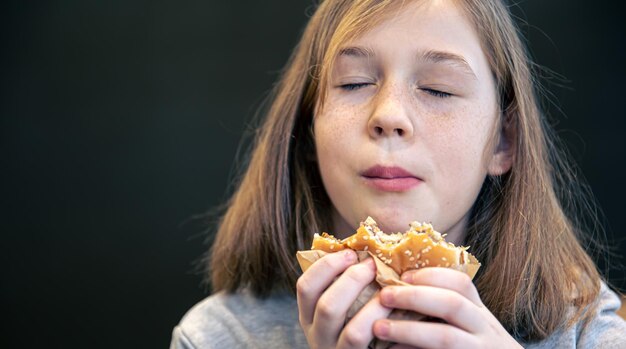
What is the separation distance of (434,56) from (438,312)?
434 mm

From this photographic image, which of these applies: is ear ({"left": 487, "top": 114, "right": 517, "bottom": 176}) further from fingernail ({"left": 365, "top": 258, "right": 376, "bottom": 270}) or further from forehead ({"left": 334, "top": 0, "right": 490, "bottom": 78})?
fingernail ({"left": 365, "top": 258, "right": 376, "bottom": 270})

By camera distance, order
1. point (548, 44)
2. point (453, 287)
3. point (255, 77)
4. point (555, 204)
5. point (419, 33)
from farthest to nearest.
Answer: point (255, 77) → point (548, 44) → point (555, 204) → point (419, 33) → point (453, 287)

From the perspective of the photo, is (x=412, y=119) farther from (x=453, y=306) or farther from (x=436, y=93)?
(x=453, y=306)

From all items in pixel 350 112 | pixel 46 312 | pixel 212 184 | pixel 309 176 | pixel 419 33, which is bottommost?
pixel 46 312

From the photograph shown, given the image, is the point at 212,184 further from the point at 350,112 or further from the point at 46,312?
the point at 350,112

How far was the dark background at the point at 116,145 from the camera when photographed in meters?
2.19

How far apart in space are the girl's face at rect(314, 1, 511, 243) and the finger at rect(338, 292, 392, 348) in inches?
9.0

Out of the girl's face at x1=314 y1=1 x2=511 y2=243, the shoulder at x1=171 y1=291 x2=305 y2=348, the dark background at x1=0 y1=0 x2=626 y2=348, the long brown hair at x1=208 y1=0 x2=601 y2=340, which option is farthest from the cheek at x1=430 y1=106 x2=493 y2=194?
the dark background at x1=0 y1=0 x2=626 y2=348

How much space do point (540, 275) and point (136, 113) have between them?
1.41 metres

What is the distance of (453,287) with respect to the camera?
3.11 feet

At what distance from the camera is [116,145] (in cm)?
221

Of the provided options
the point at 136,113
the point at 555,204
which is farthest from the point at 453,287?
the point at 136,113

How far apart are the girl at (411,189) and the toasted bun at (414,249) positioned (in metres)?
0.02

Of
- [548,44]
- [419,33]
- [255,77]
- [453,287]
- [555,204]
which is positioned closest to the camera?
[453,287]
